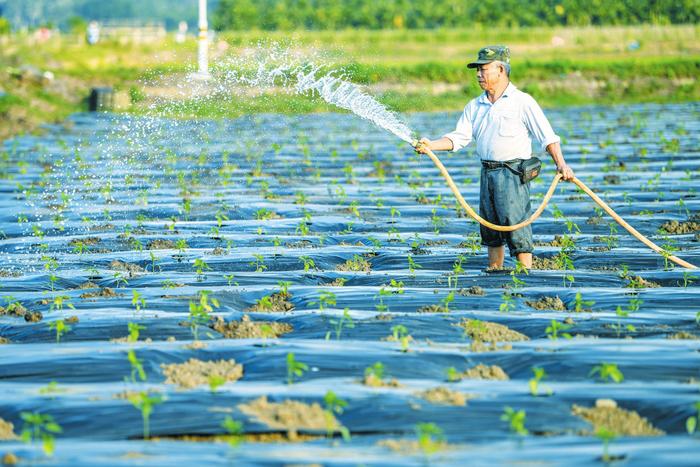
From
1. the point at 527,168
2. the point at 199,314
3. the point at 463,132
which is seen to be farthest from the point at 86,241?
the point at 527,168

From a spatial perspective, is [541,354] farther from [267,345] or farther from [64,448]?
[64,448]

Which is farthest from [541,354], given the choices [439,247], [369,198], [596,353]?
[369,198]

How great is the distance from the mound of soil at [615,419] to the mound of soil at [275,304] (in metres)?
2.55

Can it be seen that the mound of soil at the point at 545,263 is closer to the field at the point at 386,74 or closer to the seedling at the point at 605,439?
the seedling at the point at 605,439

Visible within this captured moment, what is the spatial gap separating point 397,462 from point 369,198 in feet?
28.2

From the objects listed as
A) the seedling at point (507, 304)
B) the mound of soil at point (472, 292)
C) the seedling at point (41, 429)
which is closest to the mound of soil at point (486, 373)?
the seedling at point (507, 304)

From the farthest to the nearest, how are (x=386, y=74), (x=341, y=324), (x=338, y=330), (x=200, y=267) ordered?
(x=386, y=74)
(x=200, y=267)
(x=341, y=324)
(x=338, y=330)

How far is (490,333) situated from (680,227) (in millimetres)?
4461

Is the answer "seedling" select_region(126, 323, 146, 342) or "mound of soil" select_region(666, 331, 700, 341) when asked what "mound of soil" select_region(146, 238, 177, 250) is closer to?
"seedling" select_region(126, 323, 146, 342)

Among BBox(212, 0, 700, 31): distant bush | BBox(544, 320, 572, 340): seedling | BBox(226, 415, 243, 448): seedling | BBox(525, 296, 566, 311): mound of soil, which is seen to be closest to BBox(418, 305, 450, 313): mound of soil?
BBox(525, 296, 566, 311): mound of soil

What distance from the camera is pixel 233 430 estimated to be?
468cm

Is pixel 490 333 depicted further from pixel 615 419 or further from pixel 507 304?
pixel 615 419

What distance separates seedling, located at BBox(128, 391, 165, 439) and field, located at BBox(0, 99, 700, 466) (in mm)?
28

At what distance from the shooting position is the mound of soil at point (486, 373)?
560cm
